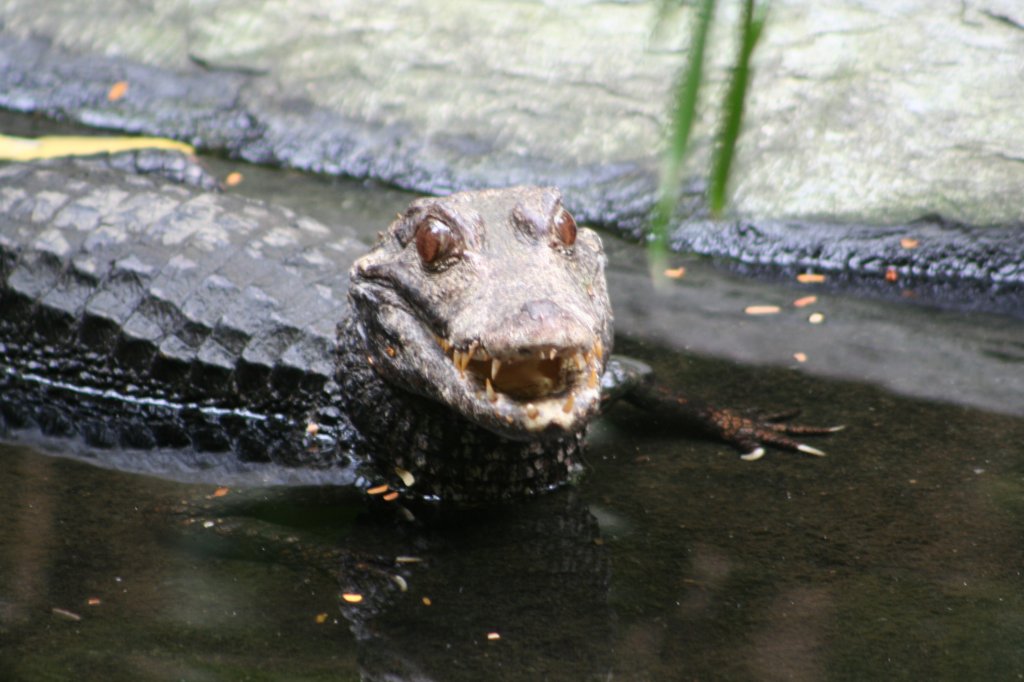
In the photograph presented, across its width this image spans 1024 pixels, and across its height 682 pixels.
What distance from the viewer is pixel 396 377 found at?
10.6 ft

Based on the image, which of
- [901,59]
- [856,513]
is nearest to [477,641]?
[856,513]

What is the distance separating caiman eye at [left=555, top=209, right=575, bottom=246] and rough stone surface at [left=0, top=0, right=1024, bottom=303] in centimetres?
198

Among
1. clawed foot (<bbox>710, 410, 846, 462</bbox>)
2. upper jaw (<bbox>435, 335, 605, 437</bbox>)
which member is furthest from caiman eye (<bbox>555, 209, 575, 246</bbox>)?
clawed foot (<bbox>710, 410, 846, 462</bbox>)

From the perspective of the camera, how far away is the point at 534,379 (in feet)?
9.09

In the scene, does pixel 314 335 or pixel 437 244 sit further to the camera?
pixel 314 335

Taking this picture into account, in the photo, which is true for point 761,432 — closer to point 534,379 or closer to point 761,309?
point 761,309

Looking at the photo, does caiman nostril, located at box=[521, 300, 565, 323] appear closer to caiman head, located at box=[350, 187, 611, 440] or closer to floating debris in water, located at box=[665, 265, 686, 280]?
caiman head, located at box=[350, 187, 611, 440]

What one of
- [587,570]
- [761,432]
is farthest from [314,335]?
[761,432]

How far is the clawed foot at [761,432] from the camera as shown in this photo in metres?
3.55

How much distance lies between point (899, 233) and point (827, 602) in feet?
8.25

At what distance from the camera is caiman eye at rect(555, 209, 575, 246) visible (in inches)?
124

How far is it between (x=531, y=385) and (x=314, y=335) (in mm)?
1249

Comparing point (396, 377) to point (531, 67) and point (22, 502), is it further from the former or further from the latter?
point (531, 67)

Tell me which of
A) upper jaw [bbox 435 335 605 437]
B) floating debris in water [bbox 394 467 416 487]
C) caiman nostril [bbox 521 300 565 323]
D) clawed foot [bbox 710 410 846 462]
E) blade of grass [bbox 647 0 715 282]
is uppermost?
blade of grass [bbox 647 0 715 282]
